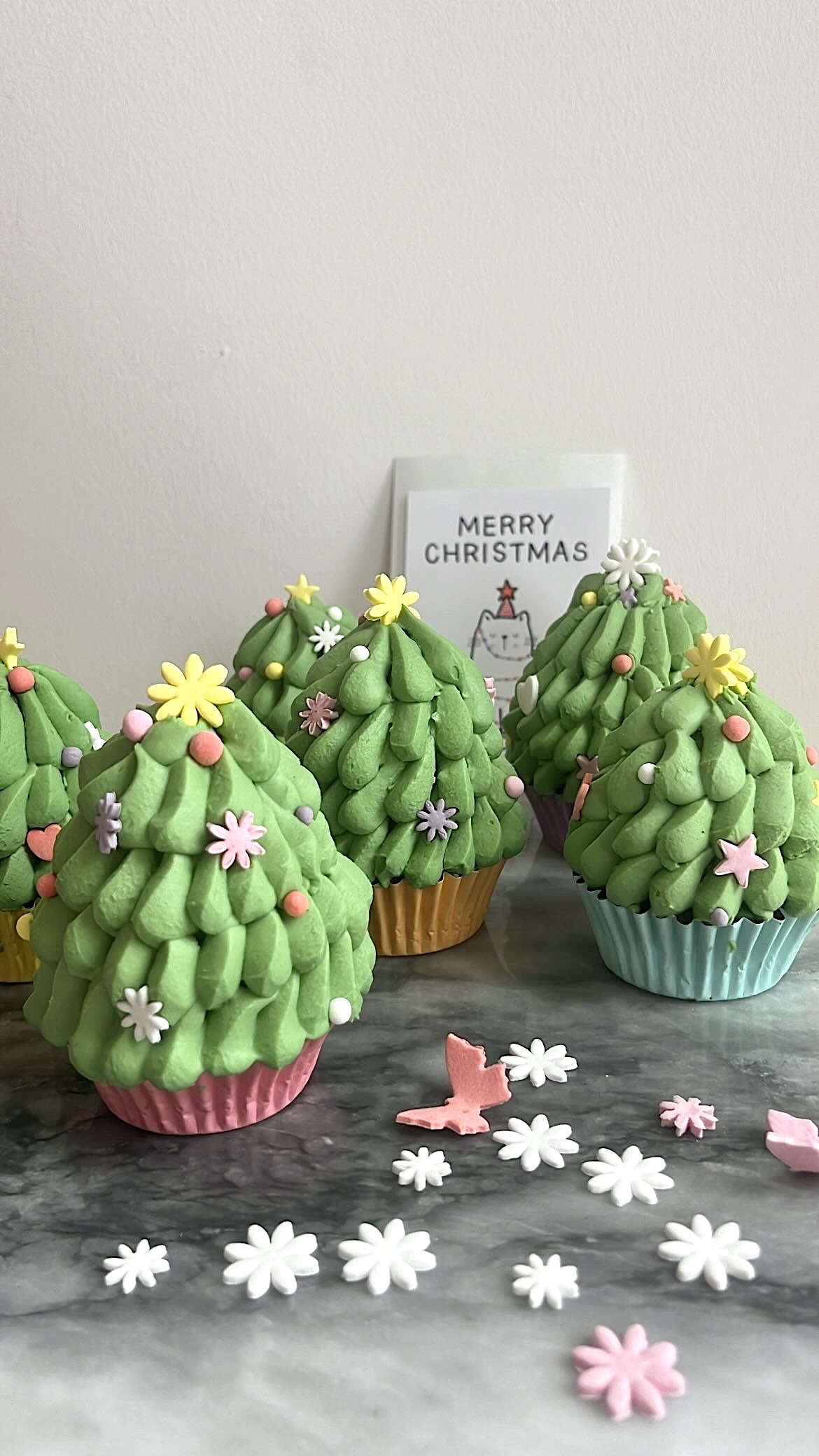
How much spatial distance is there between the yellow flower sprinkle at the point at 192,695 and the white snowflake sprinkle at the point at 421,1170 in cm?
29

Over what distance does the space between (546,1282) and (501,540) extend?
0.84m

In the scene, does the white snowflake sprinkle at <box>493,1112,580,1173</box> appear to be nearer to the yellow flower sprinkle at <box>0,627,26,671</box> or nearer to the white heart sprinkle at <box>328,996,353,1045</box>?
the white heart sprinkle at <box>328,996,353,1045</box>

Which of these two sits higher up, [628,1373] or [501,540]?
[501,540]

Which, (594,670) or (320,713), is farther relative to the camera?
(594,670)

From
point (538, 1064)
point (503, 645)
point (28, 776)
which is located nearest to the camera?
point (538, 1064)

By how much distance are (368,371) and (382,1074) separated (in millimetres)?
815

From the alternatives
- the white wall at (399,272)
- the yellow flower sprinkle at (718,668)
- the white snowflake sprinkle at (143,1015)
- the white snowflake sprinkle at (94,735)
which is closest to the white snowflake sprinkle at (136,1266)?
the white snowflake sprinkle at (143,1015)

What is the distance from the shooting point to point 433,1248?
0.62 metres

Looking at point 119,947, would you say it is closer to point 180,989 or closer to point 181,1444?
point 180,989

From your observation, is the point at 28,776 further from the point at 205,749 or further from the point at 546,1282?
the point at 546,1282

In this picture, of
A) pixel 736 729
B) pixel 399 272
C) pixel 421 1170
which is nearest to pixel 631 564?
pixel 736 729

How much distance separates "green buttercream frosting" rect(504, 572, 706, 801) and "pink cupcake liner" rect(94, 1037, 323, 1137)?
437mm

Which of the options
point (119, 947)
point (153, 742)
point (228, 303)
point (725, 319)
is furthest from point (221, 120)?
point (119, 947)

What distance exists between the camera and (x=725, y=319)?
3.88 ft
